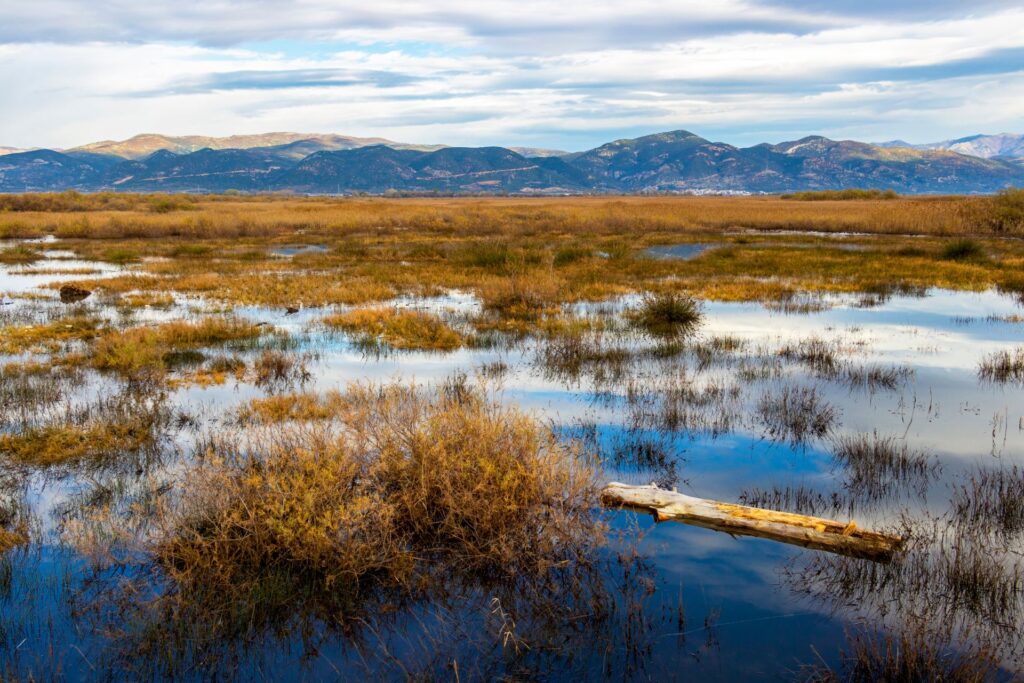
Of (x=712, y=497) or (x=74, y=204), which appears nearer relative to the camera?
(x=712, y=497)

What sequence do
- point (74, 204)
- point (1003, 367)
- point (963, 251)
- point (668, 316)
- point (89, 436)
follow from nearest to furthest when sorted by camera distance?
1. point (89, 436)
2. point (1003, 367)
3. point (668, 316)
4. point (963, 251)
5. point (74, 204)

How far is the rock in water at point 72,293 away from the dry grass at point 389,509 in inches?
729

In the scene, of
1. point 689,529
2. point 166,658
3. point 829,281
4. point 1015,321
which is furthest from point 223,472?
point 829,281

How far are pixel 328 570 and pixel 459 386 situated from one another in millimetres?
5957

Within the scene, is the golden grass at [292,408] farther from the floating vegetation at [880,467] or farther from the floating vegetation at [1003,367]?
the floating vegetation at [1003,367]

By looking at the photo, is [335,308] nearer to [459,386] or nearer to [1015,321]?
[459,386]

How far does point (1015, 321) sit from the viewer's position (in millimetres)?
19312

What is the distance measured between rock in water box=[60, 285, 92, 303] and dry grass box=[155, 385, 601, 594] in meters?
18.5

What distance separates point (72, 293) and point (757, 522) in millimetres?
23155

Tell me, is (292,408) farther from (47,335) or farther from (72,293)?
(72,293)

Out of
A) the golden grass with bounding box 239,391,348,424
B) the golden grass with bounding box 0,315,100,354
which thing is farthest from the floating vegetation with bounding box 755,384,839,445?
the golden grass with bounding box 0,315,100,354

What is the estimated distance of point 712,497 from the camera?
8.68 meters

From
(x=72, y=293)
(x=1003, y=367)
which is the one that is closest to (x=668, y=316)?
(x=1003, y=367)

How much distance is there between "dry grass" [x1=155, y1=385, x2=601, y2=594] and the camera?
668cm
